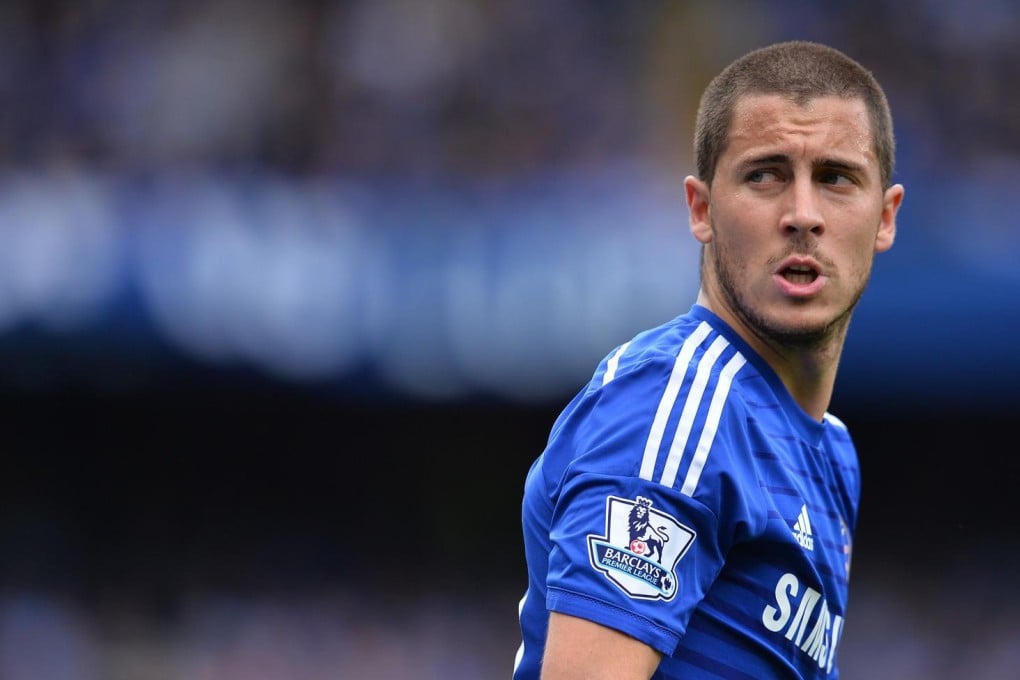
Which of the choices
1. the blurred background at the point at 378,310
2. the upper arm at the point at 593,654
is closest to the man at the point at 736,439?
the upper arm at the point at 593,654

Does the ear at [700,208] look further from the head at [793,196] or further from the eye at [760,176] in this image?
the eye at [760,176]

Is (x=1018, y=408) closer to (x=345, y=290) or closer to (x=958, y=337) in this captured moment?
(x=958, y=337)

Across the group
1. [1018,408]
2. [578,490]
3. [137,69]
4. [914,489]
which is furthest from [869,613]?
[578,490]

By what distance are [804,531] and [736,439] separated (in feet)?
0.93

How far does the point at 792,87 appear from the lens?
2785 mm

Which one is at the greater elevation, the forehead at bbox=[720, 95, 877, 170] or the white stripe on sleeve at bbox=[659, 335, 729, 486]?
the forehead at bbox=[720, 95, 877, 170]

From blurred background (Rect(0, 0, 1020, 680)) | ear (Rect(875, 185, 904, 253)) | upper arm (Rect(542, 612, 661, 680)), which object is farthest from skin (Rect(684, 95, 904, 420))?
blurred background (Rect(0, 0, 1020, 680))

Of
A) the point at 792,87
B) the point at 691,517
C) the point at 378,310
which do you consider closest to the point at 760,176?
the point at 792,87

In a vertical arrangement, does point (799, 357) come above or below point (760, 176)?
below

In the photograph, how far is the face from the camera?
2713 millimetres

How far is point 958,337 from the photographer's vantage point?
21.5 ft

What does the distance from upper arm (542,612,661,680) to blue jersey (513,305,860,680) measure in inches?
0.7

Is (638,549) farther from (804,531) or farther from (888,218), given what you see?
(888,218)

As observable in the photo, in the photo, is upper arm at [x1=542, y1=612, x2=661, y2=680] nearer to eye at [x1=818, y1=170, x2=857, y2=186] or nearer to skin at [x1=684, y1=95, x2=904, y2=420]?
skin at [x1=684, y1=95, x2=904, y2=420]
